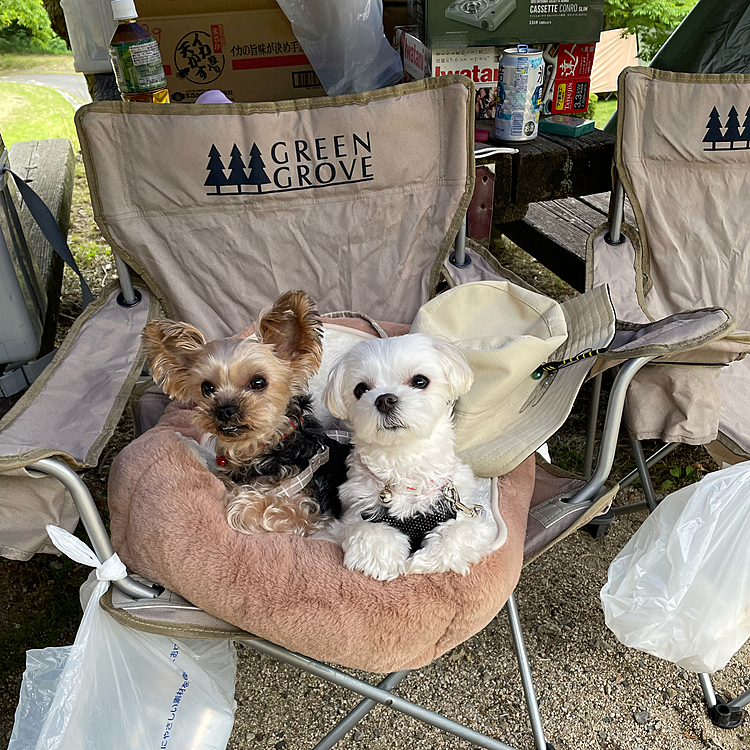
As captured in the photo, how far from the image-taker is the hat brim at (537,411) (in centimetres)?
162

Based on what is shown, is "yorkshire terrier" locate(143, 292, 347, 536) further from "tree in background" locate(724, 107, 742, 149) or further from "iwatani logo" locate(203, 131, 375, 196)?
"tree in background" locate(724, 107, 742, 149)

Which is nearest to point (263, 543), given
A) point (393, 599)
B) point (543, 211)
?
point (393, 599)

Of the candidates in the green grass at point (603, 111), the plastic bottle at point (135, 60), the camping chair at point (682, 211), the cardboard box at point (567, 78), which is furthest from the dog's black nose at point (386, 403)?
the green grass at point (603, 111)

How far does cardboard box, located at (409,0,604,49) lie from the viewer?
86.5 inches

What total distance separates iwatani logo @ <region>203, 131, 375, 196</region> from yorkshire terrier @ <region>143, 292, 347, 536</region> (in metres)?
0.55

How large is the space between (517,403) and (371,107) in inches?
37.5

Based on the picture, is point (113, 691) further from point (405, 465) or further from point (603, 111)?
point (603, 111)

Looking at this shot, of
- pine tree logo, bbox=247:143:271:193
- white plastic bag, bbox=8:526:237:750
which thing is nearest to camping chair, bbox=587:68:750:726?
pine tree logo, bbox=247:143:271:193

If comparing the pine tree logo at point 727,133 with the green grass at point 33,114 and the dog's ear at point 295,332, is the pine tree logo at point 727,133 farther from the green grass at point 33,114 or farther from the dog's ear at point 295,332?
the green grass at point 33,114

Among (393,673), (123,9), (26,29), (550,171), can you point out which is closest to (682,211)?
(550,171)

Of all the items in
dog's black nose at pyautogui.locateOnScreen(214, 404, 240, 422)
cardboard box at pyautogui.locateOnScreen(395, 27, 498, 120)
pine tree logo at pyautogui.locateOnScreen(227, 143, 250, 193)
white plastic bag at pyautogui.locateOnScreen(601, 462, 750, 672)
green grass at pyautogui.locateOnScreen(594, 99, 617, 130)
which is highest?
cardboard box at pyautogui.locateOnScreen(395, 27, 498, 120)

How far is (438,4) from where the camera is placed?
2.18 meters

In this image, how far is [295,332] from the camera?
1646 millimetres

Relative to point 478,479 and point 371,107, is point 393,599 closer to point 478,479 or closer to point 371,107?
point 478,479
